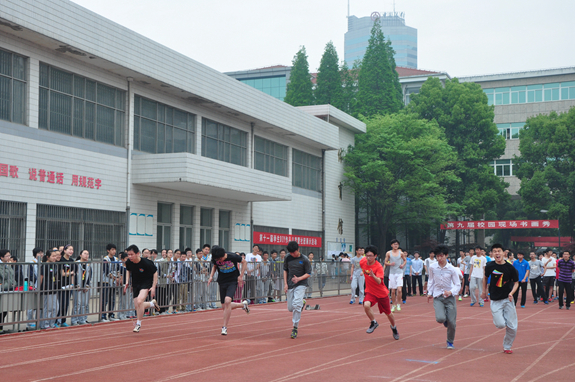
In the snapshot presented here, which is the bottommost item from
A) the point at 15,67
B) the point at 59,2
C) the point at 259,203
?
the point at 259,203

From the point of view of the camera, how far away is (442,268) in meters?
11.1

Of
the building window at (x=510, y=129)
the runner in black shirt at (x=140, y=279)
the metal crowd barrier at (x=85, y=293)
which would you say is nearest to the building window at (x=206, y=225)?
the metal crowd barrier at (x=85, y=293)

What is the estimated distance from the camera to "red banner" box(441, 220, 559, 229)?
44.3 m

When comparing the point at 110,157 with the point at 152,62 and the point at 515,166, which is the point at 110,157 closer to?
the point at 152,62

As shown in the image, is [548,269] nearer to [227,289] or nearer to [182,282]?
[182,282]

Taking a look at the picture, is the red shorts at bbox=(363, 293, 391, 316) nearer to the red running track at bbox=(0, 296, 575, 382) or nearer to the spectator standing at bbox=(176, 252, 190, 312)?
the red running track at bbox=(0, 296, 575, 382)

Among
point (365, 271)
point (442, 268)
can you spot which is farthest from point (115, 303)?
point (442, 268)

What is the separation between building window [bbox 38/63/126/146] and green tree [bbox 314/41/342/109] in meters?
33.0

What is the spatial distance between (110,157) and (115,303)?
8441 millimetres

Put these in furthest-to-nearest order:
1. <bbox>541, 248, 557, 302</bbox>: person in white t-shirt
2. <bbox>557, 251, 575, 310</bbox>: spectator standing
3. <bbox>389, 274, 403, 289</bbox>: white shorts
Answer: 1. <bbox>541, 248, 557, 302</bbox>: person in white t-shirt
2. <bbox>557, 251, 575, 310</bbox>: spectator standing
3. <bbox>389, 274, 403, 289</bbox>: white shorts

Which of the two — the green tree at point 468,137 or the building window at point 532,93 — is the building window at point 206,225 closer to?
the green tree at point 468,137

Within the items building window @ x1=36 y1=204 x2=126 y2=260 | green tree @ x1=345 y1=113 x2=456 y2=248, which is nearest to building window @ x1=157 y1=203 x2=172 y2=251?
building window @ x1=36 y1=204 x2=126 y2=260

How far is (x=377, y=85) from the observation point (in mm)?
51531

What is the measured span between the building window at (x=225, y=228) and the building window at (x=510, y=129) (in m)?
41.1
